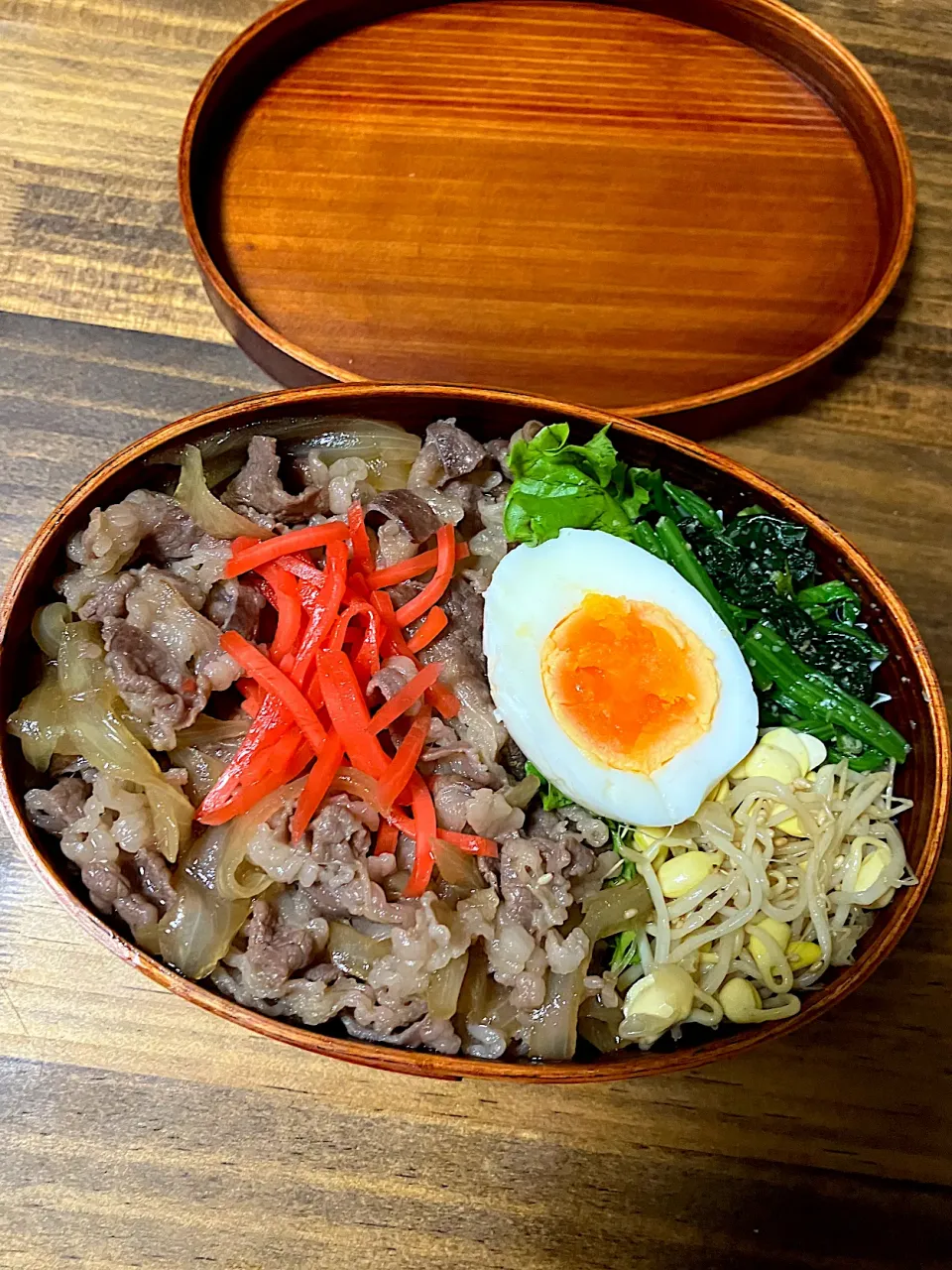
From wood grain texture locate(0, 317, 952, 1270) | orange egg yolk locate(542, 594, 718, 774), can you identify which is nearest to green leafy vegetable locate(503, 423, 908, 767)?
orange egg yolk locate(542, 594, 718, 774)

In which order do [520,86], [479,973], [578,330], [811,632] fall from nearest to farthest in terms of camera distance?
[479,973], [811,632], [578,330], [520,86]

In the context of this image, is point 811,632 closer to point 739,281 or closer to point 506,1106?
point 739,281

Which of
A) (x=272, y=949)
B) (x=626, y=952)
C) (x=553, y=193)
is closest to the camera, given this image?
(x=272, y=949)

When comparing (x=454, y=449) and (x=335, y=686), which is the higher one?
(x=454, y=449)

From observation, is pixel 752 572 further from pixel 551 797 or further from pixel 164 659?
pixel 164 659

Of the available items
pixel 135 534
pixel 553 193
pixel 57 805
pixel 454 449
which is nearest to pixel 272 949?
pixel 57 805

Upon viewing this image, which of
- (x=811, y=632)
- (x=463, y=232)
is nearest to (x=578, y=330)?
(x=463, y=232)
